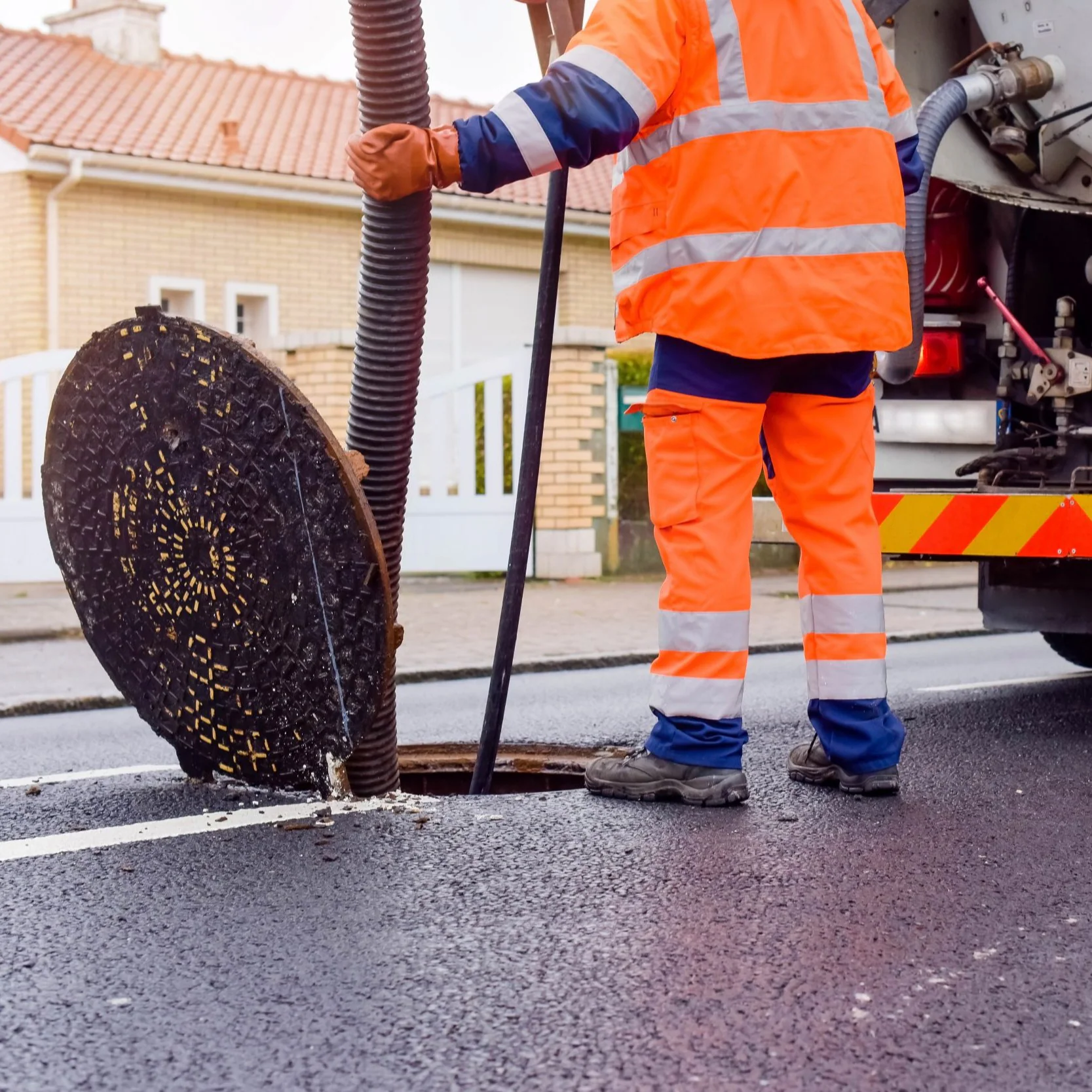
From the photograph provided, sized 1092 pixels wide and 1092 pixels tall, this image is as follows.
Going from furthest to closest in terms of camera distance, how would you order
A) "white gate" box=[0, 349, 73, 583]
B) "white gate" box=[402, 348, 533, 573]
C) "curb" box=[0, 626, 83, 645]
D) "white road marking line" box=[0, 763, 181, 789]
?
"white gate" box=[402, 348, 533, 573], "white gate" box=[0, 349, 73, 583], "curb" box=[0, 626, 83, 645], "white road marking line" box=[0, 763, 181, 789]

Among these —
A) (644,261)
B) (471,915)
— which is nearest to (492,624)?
(644,261)

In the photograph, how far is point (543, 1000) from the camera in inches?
93.0

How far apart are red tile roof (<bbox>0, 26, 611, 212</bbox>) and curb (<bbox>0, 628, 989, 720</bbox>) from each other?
9.23 m

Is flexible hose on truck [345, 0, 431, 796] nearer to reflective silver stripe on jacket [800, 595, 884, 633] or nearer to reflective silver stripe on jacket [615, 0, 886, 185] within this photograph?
reflective silver stripe on jacket [615, 0, 886, 185]

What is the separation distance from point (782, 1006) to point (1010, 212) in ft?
12.0

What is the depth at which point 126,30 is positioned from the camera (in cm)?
2064

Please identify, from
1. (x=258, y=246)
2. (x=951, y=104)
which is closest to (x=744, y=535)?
(x=951, y=104)

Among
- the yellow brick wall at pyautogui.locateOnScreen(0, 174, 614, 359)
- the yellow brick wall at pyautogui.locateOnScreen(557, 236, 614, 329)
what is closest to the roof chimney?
the yellow brick wall at pyautogui.locateOnScreen(0, 174, 614, 359)

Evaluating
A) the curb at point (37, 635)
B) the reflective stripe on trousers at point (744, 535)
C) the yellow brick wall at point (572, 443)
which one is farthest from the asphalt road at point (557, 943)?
the yellow brick wall at point (572, 443)

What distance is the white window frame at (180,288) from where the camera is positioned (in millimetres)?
17028

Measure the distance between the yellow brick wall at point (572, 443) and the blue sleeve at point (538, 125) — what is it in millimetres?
9188

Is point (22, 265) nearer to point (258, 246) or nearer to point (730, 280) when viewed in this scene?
point (258, 246)

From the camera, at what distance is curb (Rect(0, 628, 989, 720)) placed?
6.63m

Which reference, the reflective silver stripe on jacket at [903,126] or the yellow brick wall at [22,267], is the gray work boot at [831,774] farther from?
the yellow brick wall at [22,267]
